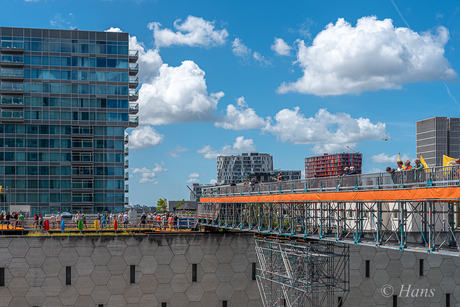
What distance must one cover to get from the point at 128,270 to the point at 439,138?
17182 centimetres

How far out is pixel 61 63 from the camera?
6656 cm

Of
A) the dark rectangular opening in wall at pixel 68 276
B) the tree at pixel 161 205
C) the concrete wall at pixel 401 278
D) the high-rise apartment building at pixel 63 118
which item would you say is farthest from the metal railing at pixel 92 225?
the tree at pixel 161 205

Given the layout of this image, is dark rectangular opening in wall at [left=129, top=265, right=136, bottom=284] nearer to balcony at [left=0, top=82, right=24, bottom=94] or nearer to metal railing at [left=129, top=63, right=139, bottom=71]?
balcony at [left=0, top=82, right=24, bottom=94]

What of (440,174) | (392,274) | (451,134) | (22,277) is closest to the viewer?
(440,174)

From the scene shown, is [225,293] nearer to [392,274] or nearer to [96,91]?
[392,274]

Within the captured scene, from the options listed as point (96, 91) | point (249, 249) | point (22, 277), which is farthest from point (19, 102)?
point (249, 249)

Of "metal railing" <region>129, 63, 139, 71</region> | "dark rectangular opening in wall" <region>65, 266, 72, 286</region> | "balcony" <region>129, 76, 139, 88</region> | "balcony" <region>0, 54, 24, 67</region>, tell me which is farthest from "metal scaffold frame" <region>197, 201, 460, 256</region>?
"balcony" <region>0, 54, 24, 67</region>

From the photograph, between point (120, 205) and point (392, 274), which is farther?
point (120, 205)

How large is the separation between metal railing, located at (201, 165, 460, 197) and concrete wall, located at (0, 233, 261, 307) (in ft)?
26.2

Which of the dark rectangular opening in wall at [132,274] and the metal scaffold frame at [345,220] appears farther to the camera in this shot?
the dark rectangular opening in wall at [132,274]

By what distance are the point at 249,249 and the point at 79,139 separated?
3915 centimetres

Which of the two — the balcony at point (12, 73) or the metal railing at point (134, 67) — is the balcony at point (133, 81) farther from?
the balcony at point (12, 73)

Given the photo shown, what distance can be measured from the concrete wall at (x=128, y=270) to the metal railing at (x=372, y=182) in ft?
26.2

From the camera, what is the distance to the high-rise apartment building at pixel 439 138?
182 metres
